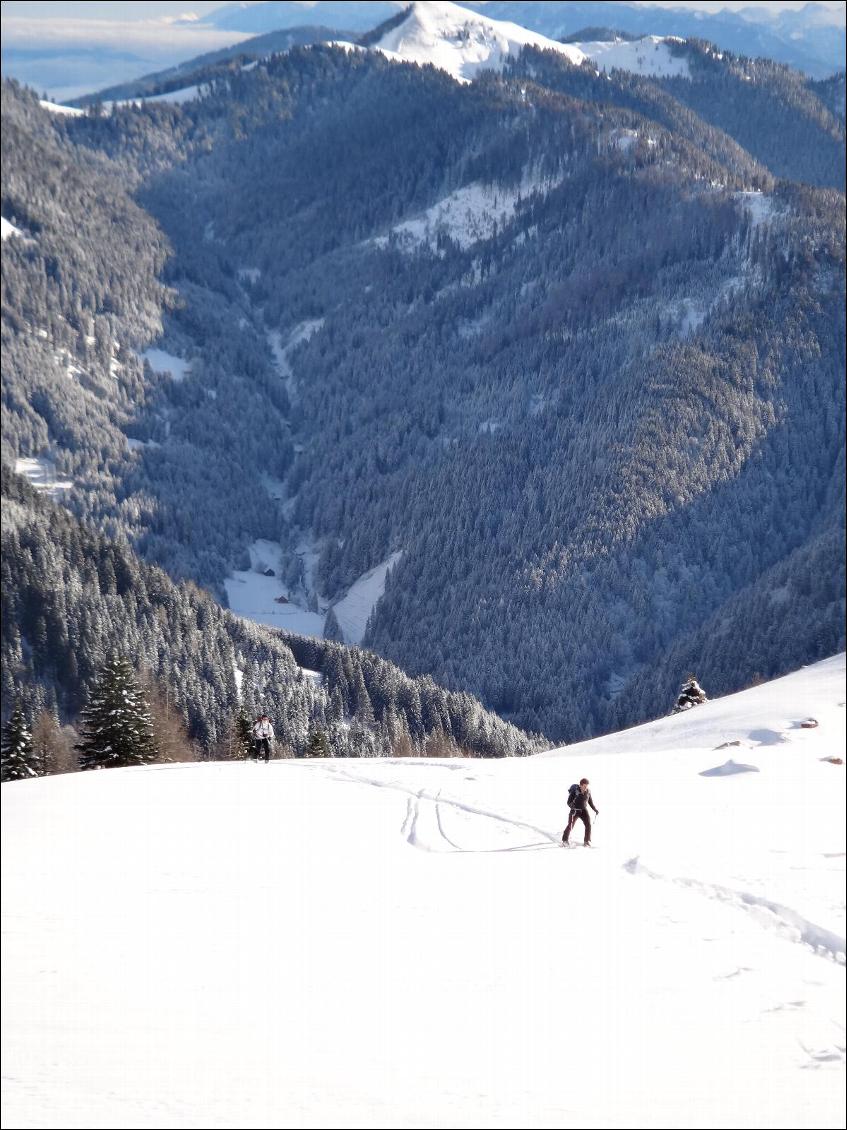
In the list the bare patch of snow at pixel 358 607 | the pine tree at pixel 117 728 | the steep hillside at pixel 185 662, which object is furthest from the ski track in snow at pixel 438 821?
the bare patch of snow at pixel 358 607

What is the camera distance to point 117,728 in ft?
170

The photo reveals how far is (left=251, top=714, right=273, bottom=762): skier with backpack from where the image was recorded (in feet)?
138

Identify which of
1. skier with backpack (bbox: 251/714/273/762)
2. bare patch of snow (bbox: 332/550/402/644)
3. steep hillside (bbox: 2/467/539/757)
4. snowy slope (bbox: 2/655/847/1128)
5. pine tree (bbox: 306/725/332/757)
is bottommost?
snowy slope (bbox: 2/655/847/1128)

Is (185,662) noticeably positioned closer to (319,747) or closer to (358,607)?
(319,747)

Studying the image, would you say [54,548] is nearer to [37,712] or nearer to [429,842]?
[37,712]

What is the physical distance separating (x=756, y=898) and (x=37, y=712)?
84.4m

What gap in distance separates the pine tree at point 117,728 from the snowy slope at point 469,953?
17.6 metres

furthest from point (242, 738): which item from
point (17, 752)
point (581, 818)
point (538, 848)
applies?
point (581, 818)

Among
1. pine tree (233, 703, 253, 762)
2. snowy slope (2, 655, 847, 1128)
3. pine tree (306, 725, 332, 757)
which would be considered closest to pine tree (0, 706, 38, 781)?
pine tree (233, 703, 253, 762)

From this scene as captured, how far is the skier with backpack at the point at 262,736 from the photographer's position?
4200cm

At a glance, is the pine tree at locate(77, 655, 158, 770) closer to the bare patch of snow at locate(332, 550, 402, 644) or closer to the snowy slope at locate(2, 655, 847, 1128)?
the snowy slope at locate(2, 655, 847, 1128)

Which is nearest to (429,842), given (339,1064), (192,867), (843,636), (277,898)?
(277,898)

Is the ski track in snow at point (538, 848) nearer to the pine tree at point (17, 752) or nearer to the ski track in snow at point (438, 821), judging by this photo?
the ski track in snow at point (438, 821)

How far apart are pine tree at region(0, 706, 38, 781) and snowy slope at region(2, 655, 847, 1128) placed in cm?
2701
